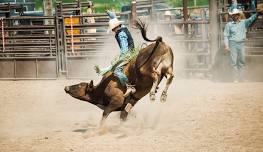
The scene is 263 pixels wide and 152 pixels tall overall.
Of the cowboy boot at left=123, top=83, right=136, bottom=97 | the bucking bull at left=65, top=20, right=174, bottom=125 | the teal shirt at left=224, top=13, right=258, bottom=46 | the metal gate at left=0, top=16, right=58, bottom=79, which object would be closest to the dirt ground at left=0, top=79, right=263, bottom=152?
the bucking bull at left=65, top=20, right=174, bottom=125

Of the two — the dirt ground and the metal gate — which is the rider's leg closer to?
the dirt ground

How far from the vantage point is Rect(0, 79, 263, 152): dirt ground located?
7008 mm

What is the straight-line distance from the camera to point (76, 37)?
15.4 metres

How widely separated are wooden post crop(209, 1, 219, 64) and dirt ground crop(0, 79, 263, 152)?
4.22ft

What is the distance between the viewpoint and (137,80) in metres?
8.18

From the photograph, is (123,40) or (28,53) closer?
(123,40)

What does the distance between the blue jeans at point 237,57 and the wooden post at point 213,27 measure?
0.77 m

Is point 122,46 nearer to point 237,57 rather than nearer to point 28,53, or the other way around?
point 237,57

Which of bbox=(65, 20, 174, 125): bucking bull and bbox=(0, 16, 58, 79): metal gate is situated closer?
bbox=(65, 20, 174, 125): bucking bull

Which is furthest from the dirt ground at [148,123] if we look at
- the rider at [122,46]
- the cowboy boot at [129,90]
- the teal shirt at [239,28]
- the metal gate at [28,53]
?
the metal gate at [28,53]

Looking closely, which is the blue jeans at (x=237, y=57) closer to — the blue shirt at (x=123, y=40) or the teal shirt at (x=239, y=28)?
the teal shirt at (x=239, y=28)

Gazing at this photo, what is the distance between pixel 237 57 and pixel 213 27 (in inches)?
→ 44.5

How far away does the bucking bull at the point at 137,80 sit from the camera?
7766mm

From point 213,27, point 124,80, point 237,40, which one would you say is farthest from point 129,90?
point 213,27
